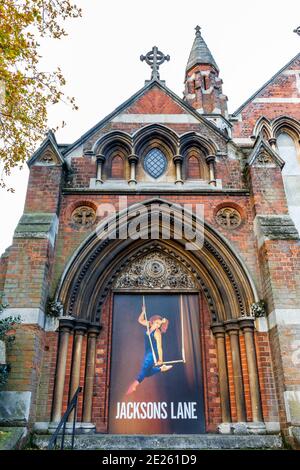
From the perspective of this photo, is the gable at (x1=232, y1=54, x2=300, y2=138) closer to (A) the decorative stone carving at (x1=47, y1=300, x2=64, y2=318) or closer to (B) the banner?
(B) the banner

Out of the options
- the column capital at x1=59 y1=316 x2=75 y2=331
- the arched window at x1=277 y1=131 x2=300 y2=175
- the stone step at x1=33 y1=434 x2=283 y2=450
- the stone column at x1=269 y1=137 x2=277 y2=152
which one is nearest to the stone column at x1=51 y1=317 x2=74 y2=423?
the column capital at x1=59 y1=316 x2=75 y2=331

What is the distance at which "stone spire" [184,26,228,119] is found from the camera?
50.9ft

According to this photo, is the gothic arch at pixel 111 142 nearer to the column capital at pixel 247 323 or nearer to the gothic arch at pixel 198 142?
the gothic arch at pixel 198 142

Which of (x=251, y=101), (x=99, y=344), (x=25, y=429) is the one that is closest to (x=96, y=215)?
(x=99, y=344)

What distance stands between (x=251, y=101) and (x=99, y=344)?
400 inches

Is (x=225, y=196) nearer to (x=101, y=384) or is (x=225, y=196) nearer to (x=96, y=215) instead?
(x=96, y=215)

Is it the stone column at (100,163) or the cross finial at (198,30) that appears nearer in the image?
the stone column at (100,163)

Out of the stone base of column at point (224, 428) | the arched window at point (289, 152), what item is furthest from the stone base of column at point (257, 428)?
the arched window at point (289, 152)

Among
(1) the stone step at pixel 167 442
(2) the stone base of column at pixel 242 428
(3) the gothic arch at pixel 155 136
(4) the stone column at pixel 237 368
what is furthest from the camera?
(3) the gothic arch at pixel 155 136

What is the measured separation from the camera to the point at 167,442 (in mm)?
7359

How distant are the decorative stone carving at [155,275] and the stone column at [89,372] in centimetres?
130

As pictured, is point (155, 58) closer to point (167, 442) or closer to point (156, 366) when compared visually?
point (156, 366)

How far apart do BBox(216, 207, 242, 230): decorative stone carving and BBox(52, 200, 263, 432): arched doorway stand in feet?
1.59

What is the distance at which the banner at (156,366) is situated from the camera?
28.8 feet
